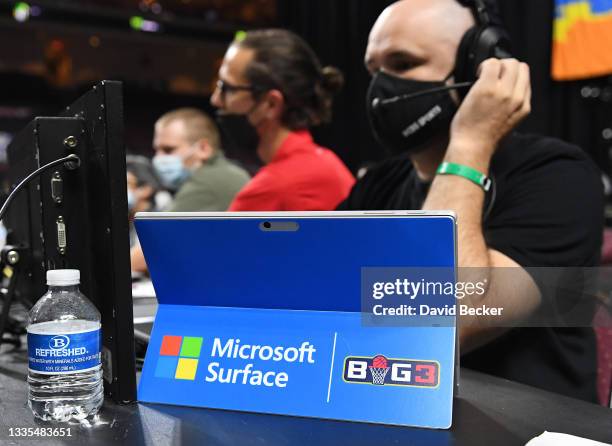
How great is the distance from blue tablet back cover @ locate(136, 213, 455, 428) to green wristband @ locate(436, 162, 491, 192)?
0.45 metres

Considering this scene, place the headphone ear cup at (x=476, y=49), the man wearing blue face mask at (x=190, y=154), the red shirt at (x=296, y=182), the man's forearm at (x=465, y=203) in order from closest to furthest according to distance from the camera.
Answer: the man's forearm at (x=465, y=203) < the headphone ear cup at (x=476, y=49) < the red shirt at (x=296, y=182) < the man wearing blue face mask at (x=190, y=154)

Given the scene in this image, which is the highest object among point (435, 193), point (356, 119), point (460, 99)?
point (460, 99)

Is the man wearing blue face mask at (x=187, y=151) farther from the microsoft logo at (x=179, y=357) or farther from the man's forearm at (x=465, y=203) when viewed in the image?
the microsoft logo at (x=179, y=357)

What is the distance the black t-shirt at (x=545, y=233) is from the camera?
3.32ft

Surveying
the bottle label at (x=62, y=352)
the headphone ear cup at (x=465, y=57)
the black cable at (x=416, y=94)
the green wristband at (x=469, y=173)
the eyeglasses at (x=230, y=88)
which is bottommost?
the bottle label at (x=62, y=352)

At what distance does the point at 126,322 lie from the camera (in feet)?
2.17

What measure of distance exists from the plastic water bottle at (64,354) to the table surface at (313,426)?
0.8 inches

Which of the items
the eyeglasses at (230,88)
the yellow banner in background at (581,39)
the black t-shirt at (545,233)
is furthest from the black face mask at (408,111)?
the yellow banner in background at (581,39)

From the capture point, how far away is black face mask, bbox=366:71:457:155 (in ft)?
3.78

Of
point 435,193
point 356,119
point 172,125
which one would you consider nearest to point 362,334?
point 435,193

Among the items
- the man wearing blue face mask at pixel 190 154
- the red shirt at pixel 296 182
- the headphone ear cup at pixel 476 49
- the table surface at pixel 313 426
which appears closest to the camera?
the table surface at pixel 313 426

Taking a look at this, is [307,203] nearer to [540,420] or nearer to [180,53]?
[540,420]

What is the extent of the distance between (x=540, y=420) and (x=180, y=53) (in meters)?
5.91

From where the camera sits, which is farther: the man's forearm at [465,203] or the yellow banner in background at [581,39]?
the yellow banner in background at [581,39]
